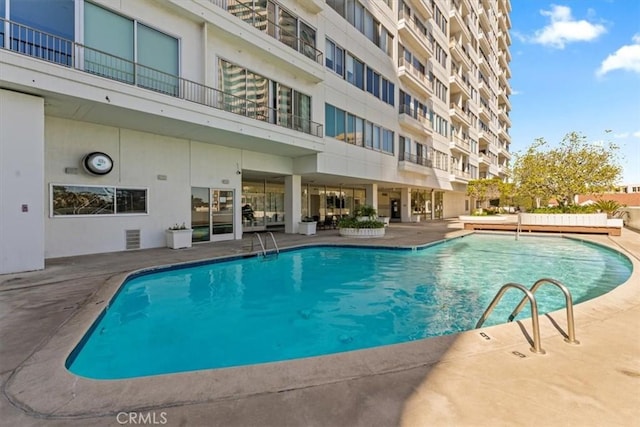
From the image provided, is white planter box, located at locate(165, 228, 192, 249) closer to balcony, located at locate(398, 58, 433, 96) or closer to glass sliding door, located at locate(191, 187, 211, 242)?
glass sliding door, located at locate(191, 187, 211, 242)

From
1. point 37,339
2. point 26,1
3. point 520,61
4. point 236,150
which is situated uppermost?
point 520,61

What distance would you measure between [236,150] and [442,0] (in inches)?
1043

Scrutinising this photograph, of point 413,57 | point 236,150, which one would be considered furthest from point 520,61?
point 236,150

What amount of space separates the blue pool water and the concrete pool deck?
0.94 m

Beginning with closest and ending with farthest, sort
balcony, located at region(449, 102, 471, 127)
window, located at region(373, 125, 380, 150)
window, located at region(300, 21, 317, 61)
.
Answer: window, located at region(300, 21, 317, 61) < window, located at region(373, 125, 380, 150) < balcony, located at region(449, 102, 471, 127)

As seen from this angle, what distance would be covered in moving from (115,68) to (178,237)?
18.6 feet

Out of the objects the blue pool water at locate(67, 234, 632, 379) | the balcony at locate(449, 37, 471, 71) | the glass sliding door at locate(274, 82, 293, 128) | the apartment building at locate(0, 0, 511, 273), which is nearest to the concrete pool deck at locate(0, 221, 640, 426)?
the blue pool water at locate(67, 234, 632, 379)

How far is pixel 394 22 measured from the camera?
21453mm

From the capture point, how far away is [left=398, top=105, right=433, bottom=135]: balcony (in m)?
22.5

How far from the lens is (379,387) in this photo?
261 centimetres

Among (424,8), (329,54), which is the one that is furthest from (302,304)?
(424,8)

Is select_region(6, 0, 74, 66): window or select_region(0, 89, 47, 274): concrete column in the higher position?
select_region(6, 0, 74, 66): window

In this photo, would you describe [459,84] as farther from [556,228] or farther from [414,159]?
[556,228]

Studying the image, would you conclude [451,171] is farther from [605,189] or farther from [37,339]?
[37,339]
